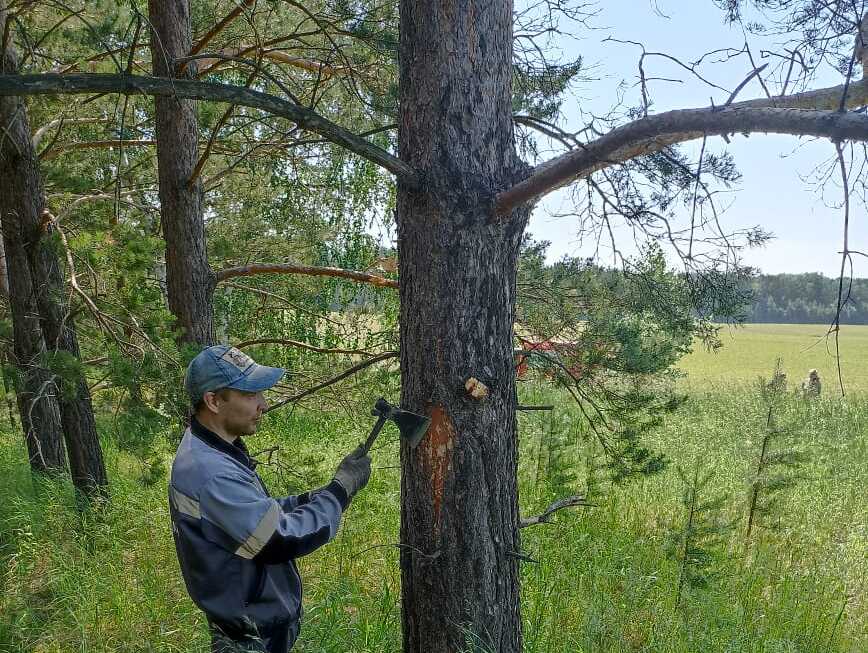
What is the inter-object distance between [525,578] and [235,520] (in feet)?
9.20

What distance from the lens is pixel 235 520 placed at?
216cm

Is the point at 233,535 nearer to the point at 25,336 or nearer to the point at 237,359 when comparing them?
the point at 237,359

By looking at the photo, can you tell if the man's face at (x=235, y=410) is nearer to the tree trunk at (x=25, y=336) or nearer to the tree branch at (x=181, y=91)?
the tree branch at (x=181, y=91)

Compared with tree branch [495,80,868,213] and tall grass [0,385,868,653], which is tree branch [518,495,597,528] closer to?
tall grass [0,385,868,653]

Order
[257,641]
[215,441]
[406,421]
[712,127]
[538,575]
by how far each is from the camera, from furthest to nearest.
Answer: [538,575] → [406,421] → [215,441] → [257,641] → [712,127]

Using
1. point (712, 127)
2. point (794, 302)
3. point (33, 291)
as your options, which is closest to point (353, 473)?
point (712, 127)

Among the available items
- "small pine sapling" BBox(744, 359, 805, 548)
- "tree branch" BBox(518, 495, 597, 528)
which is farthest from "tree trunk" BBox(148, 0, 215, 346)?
"small pine sapling" BBox(744, 359, 805, 548)

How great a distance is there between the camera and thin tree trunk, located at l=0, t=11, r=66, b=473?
5.07 metres

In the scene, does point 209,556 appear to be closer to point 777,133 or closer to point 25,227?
point 777,133

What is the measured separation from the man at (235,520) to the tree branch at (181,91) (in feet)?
2.98

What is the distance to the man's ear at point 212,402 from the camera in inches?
94.6

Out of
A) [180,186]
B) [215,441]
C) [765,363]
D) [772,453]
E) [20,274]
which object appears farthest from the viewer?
[765,363]

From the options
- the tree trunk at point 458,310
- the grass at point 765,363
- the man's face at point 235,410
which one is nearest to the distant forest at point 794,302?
the grass at point 765,363

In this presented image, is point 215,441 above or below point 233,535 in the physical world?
above
